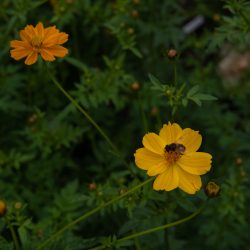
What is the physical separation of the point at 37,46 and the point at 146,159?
24.4 inches

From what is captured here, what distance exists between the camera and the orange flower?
6.73 feet

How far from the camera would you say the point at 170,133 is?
1908mm

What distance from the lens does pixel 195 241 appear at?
326cm

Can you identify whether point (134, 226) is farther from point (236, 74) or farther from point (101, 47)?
point (236, 74)

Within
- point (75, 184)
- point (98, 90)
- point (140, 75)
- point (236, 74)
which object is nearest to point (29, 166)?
point (75, 184)

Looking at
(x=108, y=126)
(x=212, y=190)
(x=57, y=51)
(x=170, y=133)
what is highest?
(x=57, y=51)

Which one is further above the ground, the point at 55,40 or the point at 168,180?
the point at 55,40

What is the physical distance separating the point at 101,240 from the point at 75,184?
82 cm

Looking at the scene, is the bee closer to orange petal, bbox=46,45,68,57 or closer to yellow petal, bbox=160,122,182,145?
yellow petal, bbox=160,122,182,145

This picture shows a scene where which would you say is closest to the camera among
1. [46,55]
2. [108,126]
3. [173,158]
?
[173,158]

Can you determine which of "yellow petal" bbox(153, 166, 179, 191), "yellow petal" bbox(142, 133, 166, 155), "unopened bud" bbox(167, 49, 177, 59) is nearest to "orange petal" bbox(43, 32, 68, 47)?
"unopened bud" bbox(167, 49, 177, 59)

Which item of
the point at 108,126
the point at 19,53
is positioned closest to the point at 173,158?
the point at 19,53

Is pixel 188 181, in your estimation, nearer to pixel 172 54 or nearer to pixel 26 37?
pixel 172 54

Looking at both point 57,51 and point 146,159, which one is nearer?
point 146,159
